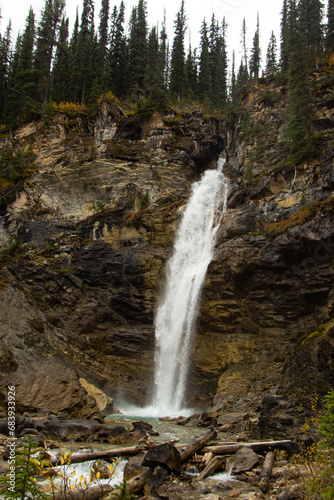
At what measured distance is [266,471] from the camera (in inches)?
323

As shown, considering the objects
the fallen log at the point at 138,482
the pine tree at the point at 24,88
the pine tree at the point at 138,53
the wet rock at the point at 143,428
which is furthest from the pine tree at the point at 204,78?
the fallen log at the point at 138,482

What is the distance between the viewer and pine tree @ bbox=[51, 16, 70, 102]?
49.4 metres

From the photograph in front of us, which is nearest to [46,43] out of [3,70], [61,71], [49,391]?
[61,71]

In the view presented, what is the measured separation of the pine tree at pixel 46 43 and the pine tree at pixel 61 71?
4.28 ft

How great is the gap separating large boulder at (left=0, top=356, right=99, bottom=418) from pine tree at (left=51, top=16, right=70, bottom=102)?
43203 millimetres

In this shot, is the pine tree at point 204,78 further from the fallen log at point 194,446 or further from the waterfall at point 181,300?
the fallen log at point 194,446

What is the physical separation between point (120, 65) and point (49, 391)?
5090cm

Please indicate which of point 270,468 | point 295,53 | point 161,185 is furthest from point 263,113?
point 270,468

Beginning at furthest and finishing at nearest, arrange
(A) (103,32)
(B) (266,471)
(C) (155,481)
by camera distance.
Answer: (A) (103,32) < (B) (266,471) < (C) (155,481)

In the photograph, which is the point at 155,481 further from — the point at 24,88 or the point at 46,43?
the point at 46,43

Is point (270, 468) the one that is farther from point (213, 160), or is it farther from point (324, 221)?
point (213, 160)

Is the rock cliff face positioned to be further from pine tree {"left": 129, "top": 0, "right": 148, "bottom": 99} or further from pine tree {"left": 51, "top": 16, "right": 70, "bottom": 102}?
pine tree {"left": 129, "top": 0, "right": 148, "bottom": 99}

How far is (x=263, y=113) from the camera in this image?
38.9 m

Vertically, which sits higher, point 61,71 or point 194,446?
point 61,71
